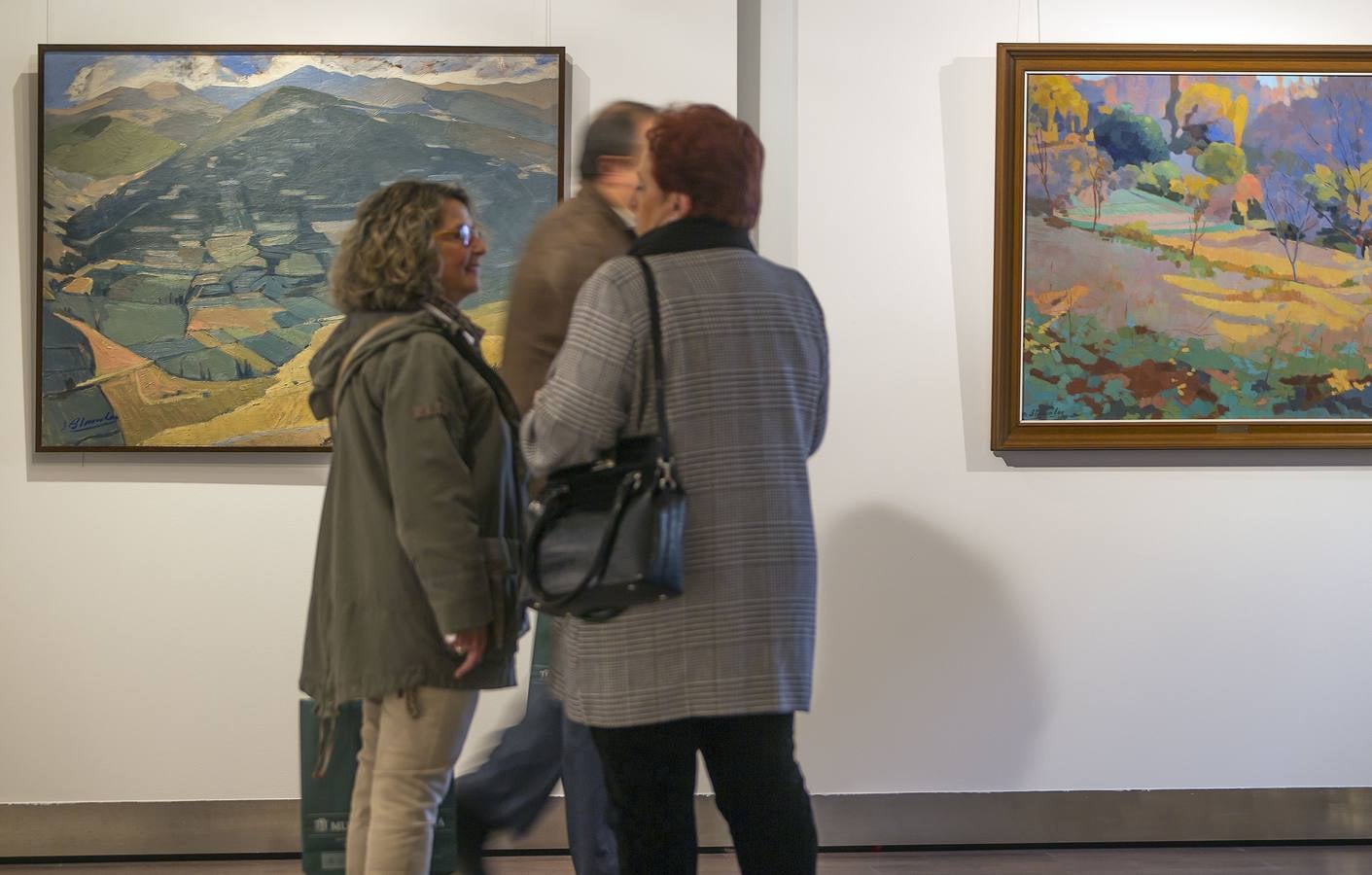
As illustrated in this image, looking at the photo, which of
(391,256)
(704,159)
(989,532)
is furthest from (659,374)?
(989,532)

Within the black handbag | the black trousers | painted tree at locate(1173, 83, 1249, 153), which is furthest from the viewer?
painted tree at locate(1173, 83, 1249, 153)

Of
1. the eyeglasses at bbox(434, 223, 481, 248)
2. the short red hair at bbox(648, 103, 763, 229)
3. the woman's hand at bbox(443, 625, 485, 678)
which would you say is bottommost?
the woman's hand at bbox(443, 625, 485, 678)

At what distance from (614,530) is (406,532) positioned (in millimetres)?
385

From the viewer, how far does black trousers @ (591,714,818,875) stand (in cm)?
178

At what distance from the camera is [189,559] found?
3.23 meters

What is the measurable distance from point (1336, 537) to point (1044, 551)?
2.55ft

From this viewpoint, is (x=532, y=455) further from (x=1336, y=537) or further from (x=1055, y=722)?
(x=1336, y=537)

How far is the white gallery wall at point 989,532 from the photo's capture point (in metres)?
3.29

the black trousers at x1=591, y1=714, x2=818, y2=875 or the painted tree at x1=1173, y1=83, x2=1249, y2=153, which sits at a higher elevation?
the painted tree at x1=1173, y1=83, x2=1249, y2=153

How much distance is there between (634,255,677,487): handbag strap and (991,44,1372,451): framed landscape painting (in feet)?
5.66

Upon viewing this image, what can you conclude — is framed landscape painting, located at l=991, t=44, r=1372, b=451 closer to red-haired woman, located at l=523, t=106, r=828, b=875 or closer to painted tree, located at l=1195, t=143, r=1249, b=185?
painted tree, located at l=1195, t=143, r=1249, b=185

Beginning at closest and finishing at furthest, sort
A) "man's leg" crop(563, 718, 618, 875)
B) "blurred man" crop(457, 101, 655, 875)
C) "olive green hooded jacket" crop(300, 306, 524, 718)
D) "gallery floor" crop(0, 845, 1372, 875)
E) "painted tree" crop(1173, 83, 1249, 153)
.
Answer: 1. "olive green hooded jacket" crop(300, 306, 524, 718)
2. "blurred man" crop(457, 101, 655, 875)
3. "man's leg" crop(563, 718, 618, 875)
4. "gallery floor" crop(0, 845, 1372, 875)
5. "painted tree" crop(1173, 83, 1249, 153)
